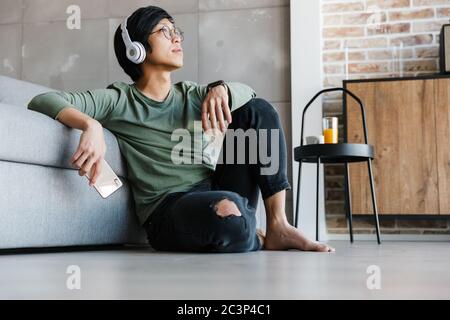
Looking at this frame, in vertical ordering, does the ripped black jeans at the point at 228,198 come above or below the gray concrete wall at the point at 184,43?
below

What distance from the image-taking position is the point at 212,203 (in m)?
1.60

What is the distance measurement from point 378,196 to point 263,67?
39.9 inches

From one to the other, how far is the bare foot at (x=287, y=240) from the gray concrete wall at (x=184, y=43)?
1559mm

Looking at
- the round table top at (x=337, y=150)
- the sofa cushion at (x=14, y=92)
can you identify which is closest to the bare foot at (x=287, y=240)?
the round table top at (x=337, y=150)

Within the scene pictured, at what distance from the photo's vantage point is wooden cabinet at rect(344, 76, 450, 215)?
9.99ft

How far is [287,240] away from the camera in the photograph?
177cm

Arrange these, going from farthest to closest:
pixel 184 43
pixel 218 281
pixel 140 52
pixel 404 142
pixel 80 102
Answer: pixel 184 43 < pixel 404 142 < pixel 140 52 < pixel 80 102 < pixel 218 281

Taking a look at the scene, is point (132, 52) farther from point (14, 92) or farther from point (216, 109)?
point (14, 92)

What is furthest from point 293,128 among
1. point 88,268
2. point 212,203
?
Answer: point 88,268

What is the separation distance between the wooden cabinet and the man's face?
1.42 m

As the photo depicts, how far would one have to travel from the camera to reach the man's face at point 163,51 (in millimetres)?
1976

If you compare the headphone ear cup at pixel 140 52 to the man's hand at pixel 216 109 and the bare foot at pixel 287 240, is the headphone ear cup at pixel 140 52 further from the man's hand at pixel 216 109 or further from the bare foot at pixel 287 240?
the bare foot at pixel 287 240

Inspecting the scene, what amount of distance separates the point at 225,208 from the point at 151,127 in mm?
454

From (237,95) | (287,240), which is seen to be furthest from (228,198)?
(237,95)
